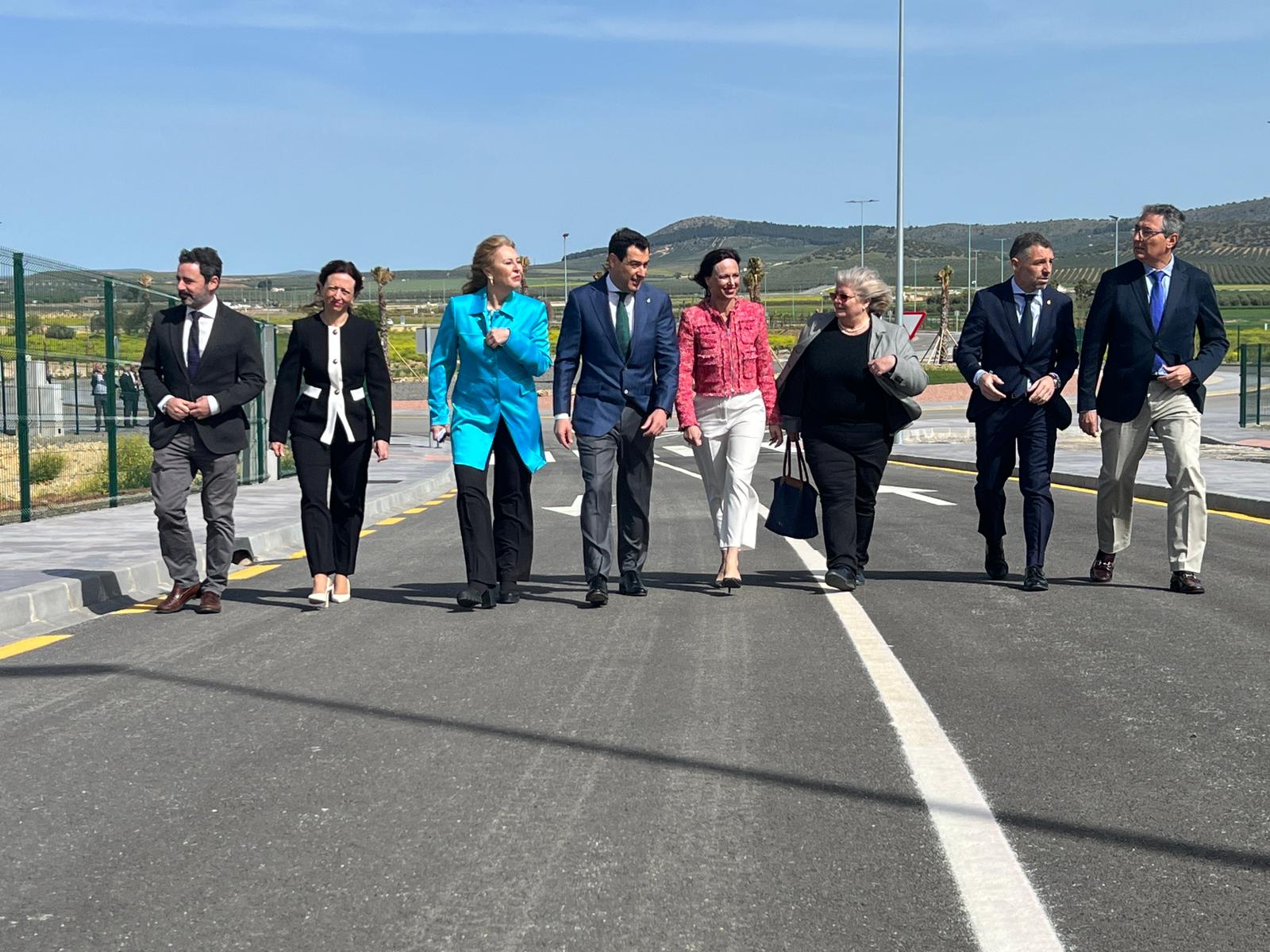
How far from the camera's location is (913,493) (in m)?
17.6

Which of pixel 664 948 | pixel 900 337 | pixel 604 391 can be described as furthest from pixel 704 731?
pixel 900 337

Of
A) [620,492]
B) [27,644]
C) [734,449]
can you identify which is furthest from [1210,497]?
[27,644]

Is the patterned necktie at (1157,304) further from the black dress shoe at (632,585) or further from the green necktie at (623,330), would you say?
the green necktie at (623,330)

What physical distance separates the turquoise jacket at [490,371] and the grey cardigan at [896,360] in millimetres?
1376

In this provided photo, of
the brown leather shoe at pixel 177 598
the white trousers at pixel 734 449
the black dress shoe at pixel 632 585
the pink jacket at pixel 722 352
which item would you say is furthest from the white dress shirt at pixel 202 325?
the white trousers at pixel 734 449

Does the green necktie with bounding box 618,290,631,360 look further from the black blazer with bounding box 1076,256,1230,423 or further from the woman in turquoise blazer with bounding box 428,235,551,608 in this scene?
the black blazer with bounding box 1076,256,1230,423

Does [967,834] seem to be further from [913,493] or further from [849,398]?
[913,493]

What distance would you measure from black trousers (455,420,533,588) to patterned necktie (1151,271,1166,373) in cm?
344

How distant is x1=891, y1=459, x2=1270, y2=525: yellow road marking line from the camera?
1395cm

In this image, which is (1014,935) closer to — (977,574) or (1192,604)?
(1192,604)

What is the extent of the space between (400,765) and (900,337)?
16.4 ft

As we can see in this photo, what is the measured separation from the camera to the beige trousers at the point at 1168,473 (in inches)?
340

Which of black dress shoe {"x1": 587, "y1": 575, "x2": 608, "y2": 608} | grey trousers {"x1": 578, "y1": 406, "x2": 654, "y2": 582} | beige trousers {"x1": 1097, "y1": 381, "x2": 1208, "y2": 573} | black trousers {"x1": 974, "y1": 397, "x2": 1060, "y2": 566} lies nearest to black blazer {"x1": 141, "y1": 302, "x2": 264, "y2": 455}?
grey trousers {"x1": 578, "y1": 406, "x2": 654, "y2": 582}

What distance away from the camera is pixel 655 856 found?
3.81 meters
